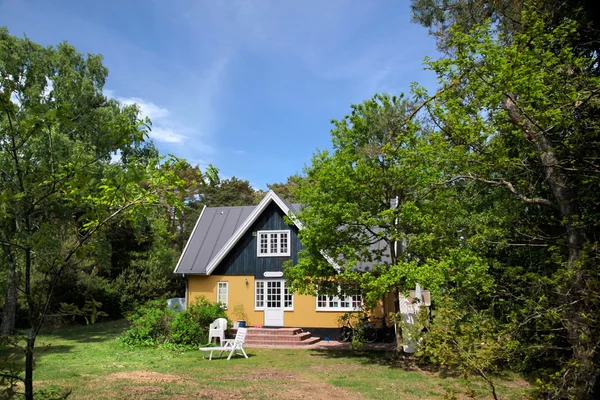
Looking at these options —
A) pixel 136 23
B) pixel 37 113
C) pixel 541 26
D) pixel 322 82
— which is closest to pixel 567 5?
pixel 541 26

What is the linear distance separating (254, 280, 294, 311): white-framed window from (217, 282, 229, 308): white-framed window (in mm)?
1515

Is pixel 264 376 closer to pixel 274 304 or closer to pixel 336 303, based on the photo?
pixel 336 303

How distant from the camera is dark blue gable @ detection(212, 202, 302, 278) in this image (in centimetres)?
2138

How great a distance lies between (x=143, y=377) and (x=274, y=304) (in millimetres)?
10302

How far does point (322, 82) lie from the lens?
1466 centimetres

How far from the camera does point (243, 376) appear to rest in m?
11.6

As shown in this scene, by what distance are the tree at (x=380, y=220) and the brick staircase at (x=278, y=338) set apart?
13.5 ft

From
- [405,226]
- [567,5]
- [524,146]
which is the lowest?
[405,226]

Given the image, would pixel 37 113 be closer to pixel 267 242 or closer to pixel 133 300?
pixel 267 242

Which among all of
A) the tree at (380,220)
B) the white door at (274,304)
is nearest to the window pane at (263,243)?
the white door at (274,304)

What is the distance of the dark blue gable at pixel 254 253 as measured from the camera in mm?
21375

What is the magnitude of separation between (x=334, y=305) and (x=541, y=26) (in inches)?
588

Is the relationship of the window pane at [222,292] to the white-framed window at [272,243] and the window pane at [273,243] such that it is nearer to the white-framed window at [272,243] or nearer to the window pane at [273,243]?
the white-framed window at [272,243]

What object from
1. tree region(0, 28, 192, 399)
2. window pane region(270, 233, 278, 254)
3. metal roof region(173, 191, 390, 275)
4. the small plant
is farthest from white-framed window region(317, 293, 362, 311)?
tree region(0, 28, 192, 399)
